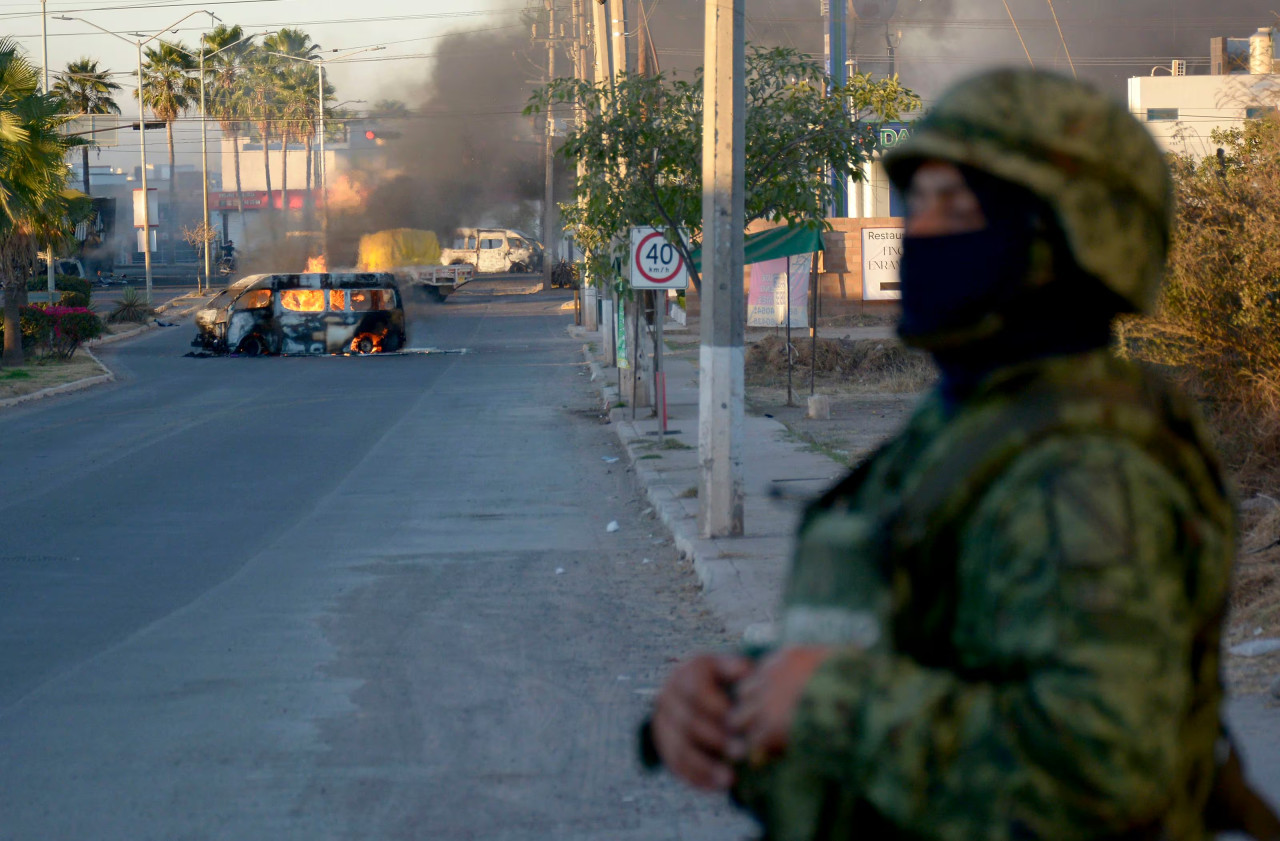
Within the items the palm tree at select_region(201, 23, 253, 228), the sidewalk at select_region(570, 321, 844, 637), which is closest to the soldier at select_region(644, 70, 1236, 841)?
the sidewalk at select_region(570, 321, 844, 637)

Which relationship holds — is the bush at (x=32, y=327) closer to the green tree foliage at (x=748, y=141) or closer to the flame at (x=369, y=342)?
the flame at (x=369, y=342)

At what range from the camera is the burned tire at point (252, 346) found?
87.5ft

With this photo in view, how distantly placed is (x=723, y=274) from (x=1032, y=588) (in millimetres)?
7659

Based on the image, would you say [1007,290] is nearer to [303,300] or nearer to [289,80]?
[303,300]

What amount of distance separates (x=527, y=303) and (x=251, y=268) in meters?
9.83

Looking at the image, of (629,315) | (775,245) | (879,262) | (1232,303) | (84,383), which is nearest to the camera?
(1232,303)

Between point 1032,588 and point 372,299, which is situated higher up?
point 372,299

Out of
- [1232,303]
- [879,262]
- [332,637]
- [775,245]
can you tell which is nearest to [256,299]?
[879,262]

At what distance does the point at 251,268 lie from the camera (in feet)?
128

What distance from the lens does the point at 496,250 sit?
61.1 meters

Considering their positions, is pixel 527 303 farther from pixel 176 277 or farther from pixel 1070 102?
pixel 1070 102

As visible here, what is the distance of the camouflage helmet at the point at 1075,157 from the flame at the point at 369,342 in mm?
26087

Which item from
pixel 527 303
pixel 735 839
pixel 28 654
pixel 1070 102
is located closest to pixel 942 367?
pixel 1070 102

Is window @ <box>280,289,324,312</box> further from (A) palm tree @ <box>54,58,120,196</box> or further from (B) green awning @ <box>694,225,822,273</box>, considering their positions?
(A) palm tree @ <box>54,58,120,196</box>
